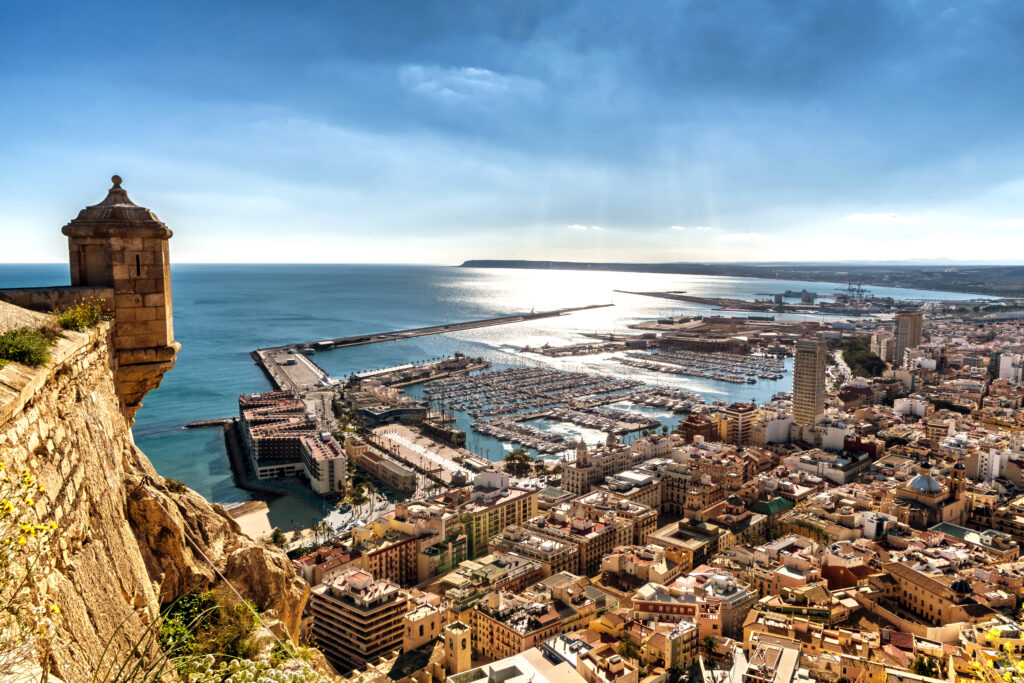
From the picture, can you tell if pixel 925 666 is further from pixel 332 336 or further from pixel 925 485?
pixel 332 336

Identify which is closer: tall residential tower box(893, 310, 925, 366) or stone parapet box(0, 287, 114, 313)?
stone parapet box(0, 287, 114, 313)

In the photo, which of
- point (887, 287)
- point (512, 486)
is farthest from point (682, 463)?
point (887, 287)

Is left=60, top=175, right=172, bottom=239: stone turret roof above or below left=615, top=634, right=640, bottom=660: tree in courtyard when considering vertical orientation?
above

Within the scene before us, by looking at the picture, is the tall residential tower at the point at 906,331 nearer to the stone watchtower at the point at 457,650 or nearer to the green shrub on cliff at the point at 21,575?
the stone watchtower at the point at 457,650

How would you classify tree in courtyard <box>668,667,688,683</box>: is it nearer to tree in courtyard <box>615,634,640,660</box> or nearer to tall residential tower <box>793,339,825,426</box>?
tree in courtyard <box>615,634,640,660</box>

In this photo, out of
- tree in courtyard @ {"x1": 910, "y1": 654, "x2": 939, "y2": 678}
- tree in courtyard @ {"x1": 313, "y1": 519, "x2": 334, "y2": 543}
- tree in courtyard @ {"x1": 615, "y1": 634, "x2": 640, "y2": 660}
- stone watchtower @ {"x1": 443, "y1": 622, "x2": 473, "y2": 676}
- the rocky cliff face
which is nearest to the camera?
the rocky cliff face

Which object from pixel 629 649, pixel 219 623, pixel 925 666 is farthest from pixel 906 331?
pixel 219 623

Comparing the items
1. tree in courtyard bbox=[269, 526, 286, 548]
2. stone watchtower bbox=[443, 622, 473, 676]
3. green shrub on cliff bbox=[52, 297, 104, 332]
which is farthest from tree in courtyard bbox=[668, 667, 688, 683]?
green shrub on cliff bbox=[52, 297, 104, 332]

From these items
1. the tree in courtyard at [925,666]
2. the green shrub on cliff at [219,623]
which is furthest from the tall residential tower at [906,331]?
the green shrub on cliff at [219,623]

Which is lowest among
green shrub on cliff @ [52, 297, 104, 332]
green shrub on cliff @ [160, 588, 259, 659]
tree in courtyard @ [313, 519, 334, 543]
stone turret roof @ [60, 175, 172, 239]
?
tree in courtyard @ [313, 519, 334, 543]
